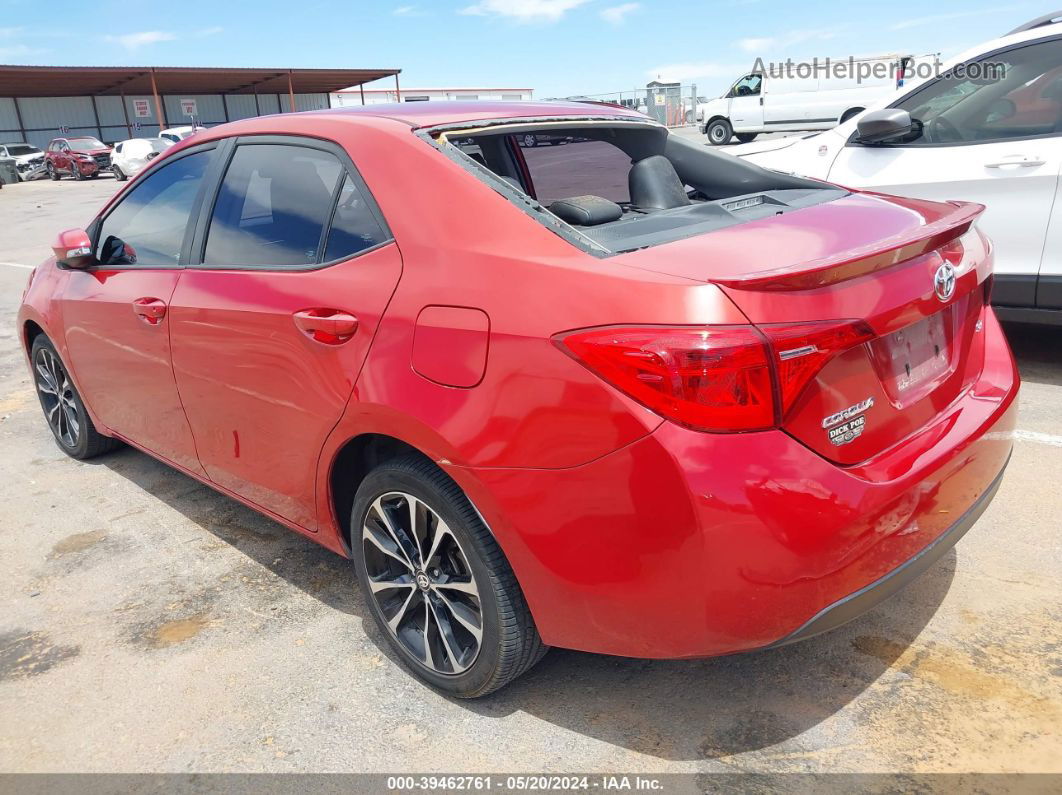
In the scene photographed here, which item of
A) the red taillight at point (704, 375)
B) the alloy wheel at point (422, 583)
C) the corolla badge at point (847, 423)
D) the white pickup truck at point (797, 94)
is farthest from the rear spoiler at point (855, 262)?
the white pickup truck at point (797, 94)

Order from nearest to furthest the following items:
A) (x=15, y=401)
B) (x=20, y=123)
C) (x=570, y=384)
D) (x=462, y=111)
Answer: (x=570, y=384) → (x=462, y=111) → (x=15, y=401) → (x=20, y=123)

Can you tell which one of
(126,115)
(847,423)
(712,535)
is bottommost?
(712,535)

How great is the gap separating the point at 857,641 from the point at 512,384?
142cm

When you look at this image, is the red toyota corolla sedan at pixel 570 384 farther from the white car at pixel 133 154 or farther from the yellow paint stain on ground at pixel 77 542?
the white car at pixel 133 154

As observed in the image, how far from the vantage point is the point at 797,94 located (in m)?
26.3

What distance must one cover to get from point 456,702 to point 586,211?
149 cm

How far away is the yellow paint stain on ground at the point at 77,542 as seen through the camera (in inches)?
140

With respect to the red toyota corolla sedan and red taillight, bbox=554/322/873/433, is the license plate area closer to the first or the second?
the red toyota corolla sedan

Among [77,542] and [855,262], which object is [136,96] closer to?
[77,542]

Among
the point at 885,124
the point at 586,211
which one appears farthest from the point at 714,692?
the point at 885,124

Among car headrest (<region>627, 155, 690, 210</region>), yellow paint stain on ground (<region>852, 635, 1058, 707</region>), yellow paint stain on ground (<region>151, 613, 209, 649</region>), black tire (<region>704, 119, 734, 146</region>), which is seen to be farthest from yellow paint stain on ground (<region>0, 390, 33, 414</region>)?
black tire (<region>704, 119, 734, 146</region>)

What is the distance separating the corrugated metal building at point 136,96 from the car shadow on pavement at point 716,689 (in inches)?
1625

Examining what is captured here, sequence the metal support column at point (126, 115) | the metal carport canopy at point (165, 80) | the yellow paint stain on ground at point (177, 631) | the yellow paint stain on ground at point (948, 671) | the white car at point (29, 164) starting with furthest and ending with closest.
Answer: the metal support column at point (126, 115) < the metal carport canopy at point (165, 80) < the white car at point (29, 164) < the yellow paint stain on ground at point (177, 631) < the yellow paint stain on ground at point (948, 671)

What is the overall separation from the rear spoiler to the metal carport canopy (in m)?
41.6
